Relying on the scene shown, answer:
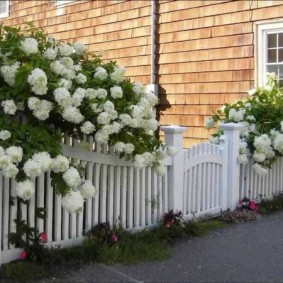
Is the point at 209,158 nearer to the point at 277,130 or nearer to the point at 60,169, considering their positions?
the point at 277,130

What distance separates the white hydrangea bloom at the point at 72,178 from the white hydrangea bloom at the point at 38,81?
0.67 meters

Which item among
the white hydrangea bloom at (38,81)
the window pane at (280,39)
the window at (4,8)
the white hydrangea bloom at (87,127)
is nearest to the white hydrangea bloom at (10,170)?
the white hydrangea bloom at (38,81)

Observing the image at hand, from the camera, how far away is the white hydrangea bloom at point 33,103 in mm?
3971

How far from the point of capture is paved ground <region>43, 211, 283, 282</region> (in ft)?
13.5

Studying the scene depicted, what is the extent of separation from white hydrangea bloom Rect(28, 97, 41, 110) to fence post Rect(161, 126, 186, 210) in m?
1.84

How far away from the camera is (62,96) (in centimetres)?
402

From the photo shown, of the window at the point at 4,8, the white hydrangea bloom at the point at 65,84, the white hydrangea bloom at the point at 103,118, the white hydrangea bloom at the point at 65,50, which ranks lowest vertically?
the white hydrangea bloom at the point at 103,118

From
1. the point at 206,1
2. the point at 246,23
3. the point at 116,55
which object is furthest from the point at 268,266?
the point at 116,55

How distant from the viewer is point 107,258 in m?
4.44

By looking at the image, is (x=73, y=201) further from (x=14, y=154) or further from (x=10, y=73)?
(x=10, y=73)

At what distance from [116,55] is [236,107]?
15.3ft

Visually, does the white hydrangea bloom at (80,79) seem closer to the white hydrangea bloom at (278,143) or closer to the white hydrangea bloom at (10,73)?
the white hydrangea bloom at (10,73)

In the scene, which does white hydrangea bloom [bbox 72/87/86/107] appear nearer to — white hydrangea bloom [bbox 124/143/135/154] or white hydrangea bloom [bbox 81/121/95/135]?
white hydrangea bloom [bbox 81/121/95/135]

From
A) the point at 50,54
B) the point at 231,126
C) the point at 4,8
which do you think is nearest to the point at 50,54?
the point at 50,54
